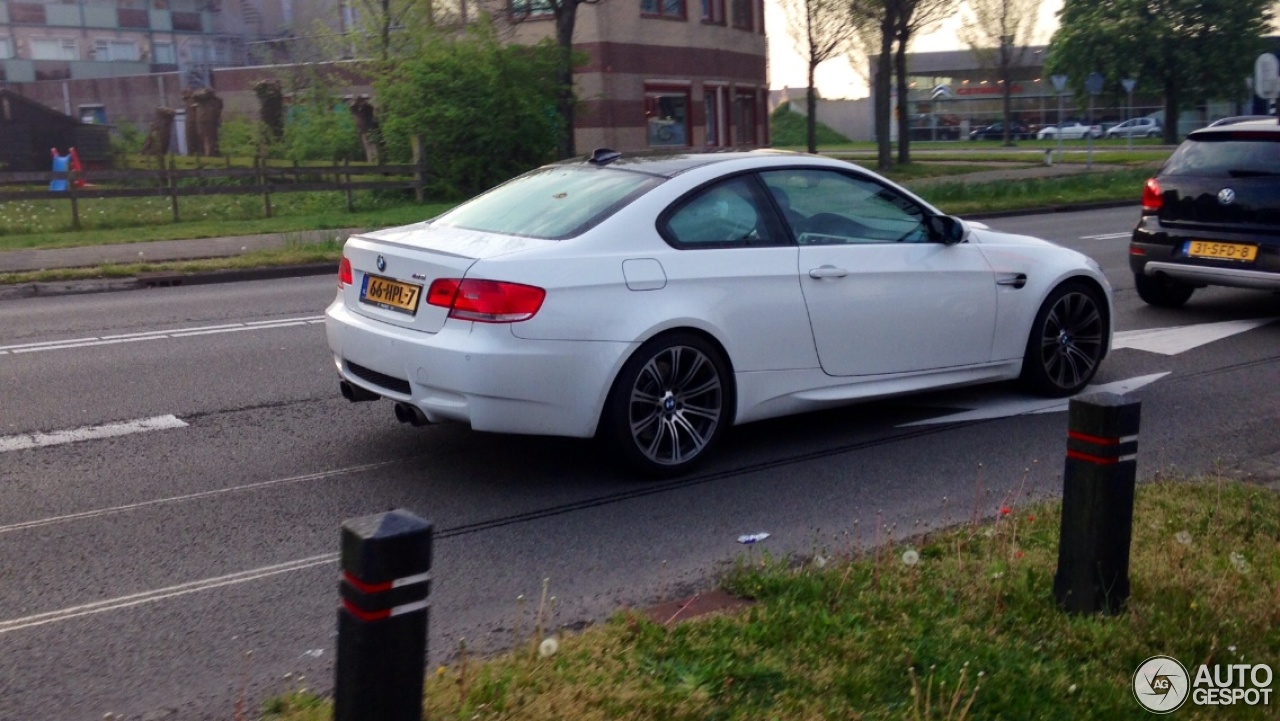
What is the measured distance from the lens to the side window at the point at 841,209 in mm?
6871

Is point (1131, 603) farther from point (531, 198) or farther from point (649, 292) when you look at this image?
point (531, 198)

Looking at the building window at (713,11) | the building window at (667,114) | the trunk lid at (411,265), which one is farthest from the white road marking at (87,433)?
the building window at (713,11)

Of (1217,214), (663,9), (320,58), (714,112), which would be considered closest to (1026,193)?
(663,9)

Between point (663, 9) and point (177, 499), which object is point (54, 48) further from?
point (177, 499)

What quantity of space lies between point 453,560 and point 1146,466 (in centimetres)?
366

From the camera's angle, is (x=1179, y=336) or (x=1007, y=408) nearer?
(x=1007, y=408)

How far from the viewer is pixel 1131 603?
4.45 m

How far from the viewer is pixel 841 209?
7.10 m

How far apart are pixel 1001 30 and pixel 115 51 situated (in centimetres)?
4395

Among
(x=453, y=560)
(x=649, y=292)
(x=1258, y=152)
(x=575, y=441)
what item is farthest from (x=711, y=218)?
(x=1258, y=152)

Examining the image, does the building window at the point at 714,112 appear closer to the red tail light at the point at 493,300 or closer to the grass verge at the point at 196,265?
the grass verge at the point at 196,265

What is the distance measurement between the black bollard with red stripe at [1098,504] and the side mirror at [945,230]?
3098 millimetres

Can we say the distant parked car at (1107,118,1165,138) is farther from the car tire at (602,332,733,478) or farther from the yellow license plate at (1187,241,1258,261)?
the car tire at (602,332,733,478)

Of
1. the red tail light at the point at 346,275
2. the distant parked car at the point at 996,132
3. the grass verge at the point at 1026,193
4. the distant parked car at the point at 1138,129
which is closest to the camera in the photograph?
the red tail light at the point at 346,275
